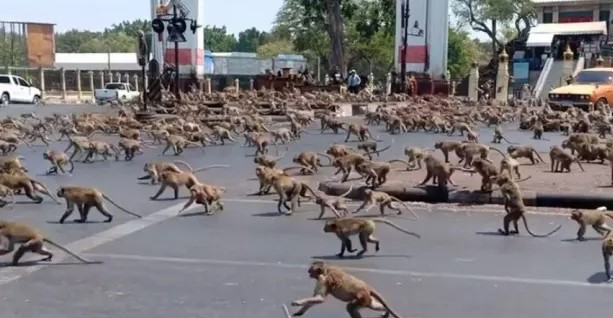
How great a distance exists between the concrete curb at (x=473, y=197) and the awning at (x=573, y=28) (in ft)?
193

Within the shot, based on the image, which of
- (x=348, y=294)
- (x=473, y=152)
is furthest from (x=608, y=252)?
(x=473, y=152)

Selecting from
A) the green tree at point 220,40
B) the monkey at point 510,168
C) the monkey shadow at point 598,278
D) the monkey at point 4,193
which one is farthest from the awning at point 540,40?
the green tree at point 220,40

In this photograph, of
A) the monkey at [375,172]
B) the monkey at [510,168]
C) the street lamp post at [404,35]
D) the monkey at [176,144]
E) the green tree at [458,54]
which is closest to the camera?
the monkey at [375,172]

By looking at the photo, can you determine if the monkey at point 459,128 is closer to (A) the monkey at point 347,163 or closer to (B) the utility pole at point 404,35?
(A) the monkey at point 347,163

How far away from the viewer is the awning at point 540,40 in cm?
6950

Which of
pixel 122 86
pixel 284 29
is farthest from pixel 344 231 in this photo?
pixel 284 29

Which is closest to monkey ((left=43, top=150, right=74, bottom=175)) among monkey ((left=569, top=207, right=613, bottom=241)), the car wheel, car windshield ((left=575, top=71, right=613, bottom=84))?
monkey ((left=569, top=207, right=613, bottom=241))

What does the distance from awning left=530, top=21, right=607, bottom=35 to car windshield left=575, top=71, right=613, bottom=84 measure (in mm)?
31741

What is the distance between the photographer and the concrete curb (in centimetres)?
1277

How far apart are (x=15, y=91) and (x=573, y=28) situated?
138 feet

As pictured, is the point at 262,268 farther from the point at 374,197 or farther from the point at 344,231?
the point at 374,197

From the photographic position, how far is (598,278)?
8.57 meters

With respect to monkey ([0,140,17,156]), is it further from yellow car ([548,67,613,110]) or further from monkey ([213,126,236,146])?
yellow car ([548,67,613,110])

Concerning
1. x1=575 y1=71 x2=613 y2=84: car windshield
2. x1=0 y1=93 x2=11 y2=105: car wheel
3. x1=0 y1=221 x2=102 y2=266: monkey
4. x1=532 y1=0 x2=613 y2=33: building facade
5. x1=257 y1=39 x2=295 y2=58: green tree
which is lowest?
x1=0 y1=93 x2=11 y2=105: car wheel
